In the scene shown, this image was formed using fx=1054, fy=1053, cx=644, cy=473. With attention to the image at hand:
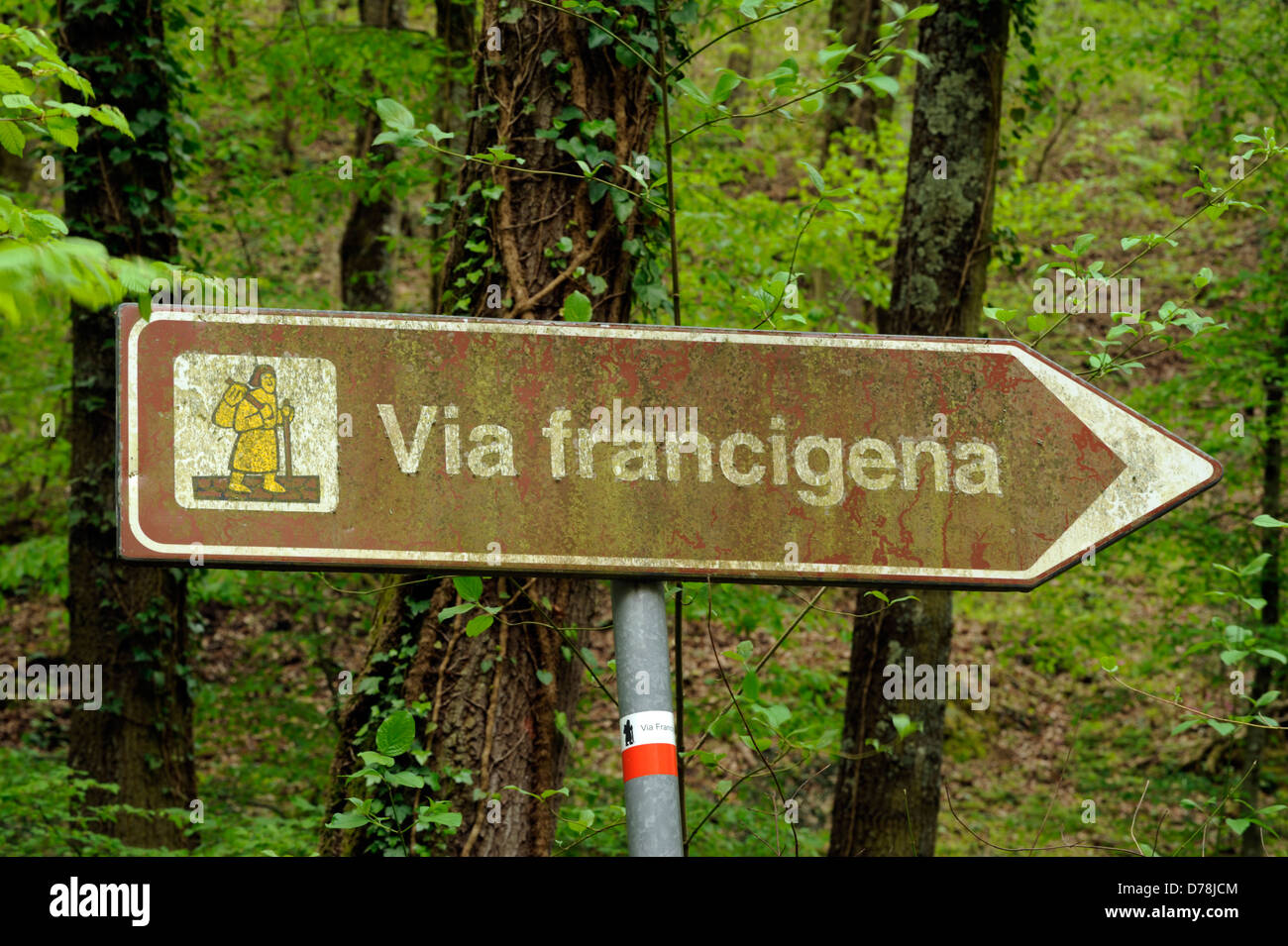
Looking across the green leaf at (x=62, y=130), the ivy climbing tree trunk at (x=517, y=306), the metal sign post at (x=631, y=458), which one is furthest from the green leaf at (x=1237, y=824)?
the green leaf at (x=62, y=130)

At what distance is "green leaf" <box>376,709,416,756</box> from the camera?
1.86m

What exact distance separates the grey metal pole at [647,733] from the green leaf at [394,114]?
3.52 feet

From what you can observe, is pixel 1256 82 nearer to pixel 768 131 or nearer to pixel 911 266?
pixel 911 266

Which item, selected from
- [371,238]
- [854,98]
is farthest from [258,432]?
[854,98]

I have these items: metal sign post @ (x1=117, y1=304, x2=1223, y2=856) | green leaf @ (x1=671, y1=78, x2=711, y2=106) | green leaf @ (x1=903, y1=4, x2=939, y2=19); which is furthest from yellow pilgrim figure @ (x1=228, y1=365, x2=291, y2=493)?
green leaf @ (x1=903, y1=4, x2=939, y2=19)

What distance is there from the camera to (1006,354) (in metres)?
1.85

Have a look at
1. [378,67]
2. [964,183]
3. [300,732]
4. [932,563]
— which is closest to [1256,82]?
[964,183]

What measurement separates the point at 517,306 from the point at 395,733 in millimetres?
1389

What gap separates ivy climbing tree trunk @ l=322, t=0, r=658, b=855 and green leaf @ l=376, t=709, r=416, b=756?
2.73 ft

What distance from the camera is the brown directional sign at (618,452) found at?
62.9 inches

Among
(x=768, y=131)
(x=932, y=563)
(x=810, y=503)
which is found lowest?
(x=932, y=563)

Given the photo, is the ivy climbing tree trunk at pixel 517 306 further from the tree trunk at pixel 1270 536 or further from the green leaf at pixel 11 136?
the tree trunk at pixel 1270 536

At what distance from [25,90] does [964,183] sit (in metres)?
4.78

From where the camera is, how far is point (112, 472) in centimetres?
640
